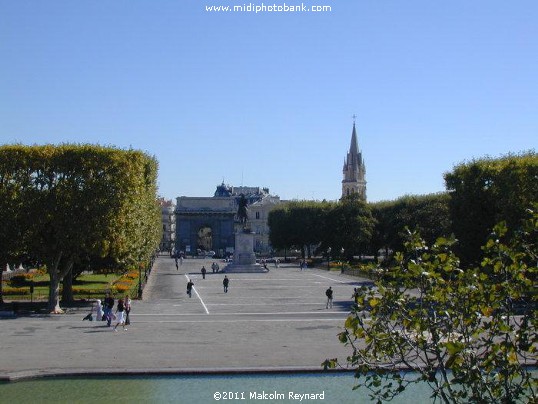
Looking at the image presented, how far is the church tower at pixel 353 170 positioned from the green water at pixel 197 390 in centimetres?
16974

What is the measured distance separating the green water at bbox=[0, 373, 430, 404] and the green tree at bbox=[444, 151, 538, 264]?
26446 millimetres

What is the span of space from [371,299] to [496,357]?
2084 millimetres

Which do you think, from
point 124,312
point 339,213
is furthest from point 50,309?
point 339,213

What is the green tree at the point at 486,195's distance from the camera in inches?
1969

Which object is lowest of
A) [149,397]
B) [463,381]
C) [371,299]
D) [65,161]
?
[149,397]

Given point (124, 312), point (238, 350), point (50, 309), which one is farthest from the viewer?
point (50, 309)

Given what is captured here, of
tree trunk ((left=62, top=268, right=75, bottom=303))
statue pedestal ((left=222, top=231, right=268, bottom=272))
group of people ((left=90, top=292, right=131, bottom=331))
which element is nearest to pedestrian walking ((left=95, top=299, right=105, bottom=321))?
group of people ((left=90, top=292, right=131, bottom=331))

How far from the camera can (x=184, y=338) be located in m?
35.2

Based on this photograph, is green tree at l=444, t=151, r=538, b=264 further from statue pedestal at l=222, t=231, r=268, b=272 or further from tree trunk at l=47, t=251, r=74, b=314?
statue pedestal at l=222, t=231, r=268, b=272

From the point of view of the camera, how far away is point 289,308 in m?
48.7

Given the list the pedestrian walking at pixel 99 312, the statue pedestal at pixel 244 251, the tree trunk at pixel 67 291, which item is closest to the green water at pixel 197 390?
the pedestrian walking at pixel 99 312

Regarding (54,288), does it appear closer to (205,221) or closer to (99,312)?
(99,312)

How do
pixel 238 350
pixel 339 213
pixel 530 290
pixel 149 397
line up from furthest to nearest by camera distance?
pixel 339 213
pixel 238 350
pixel 149 397
pixel 530 290

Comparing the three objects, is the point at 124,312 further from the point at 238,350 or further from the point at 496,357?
the point at 496,357
